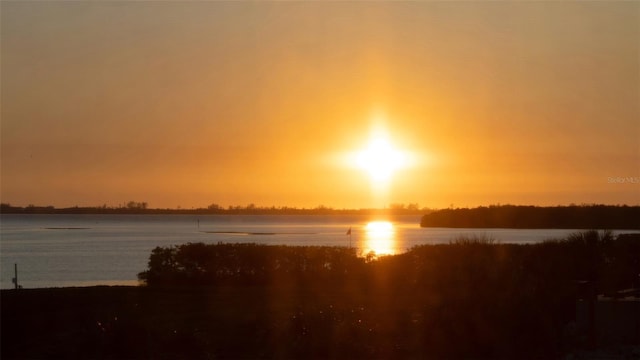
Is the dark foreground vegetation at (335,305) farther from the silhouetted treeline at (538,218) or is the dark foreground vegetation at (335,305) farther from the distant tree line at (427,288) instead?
the silhouetted treeline at (538,218)

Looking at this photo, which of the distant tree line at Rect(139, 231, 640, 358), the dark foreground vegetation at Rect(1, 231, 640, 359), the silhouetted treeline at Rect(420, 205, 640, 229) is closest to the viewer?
the dark foreground vegetation at Rect(1, 231, 640, 359)

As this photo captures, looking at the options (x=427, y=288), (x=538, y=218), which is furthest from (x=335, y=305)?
(x=538, y=218)

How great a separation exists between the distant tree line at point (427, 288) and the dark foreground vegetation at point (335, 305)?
0.04 m

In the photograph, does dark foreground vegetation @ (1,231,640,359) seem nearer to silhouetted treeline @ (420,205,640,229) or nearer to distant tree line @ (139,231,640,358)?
distant tree line @ (139,231,640,358)

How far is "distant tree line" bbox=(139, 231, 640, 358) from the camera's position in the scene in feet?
47.4

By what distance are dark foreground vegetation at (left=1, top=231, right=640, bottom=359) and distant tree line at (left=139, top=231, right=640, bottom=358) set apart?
0.13ft

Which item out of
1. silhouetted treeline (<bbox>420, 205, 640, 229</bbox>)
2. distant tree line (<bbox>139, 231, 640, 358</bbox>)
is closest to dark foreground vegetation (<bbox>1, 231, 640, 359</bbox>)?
distant tree line (<bbox>139, 231, 640, 358</bbox>)

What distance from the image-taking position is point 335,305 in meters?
19.0

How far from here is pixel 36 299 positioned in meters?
19.7

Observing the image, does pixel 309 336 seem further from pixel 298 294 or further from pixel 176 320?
pixel 298 294

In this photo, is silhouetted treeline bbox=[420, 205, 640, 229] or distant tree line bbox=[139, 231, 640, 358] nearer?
distant tree line bbox=[139, 231, 640, 358]

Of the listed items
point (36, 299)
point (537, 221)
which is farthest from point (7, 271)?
point (537, 221)

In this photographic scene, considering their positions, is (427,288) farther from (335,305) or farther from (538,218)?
(538,218)

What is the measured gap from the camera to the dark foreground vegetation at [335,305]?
14192 mm
